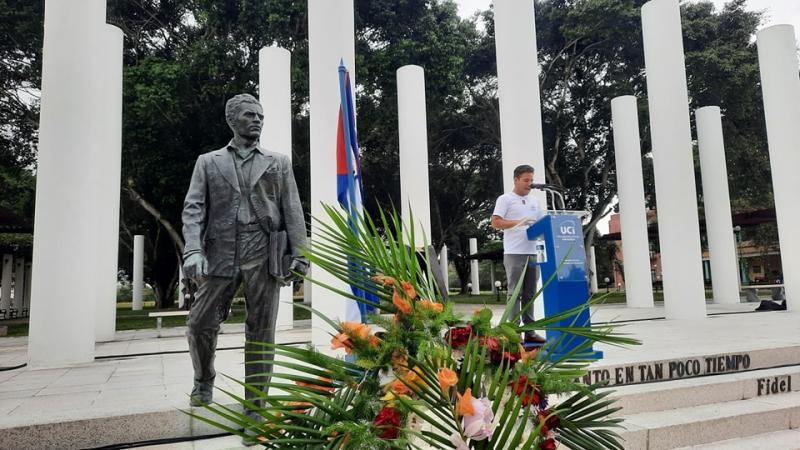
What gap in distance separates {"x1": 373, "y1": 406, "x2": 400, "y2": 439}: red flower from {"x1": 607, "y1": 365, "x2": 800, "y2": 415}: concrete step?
303 centimetres

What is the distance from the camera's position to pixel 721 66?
51.9 ft

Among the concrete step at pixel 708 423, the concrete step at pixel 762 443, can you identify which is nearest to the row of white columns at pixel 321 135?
the concrete step at pixel 708 423

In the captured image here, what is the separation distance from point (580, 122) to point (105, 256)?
54.7 feet

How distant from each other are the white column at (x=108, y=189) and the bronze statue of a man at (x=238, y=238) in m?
6.33

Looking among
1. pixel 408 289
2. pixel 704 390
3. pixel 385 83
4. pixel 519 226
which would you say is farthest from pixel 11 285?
pixel 408 289

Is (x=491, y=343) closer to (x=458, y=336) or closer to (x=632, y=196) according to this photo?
(x=458, y=336)

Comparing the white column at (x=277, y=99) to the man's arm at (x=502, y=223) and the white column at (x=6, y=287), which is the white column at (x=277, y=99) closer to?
the man's arm at (x=502, y=223)

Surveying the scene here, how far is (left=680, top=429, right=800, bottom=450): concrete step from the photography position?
10.7 ft

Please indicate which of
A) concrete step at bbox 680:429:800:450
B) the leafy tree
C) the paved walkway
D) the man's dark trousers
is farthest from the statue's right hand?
the leafy tree

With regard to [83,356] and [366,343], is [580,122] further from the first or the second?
[366,343]

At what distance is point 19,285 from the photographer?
23859 mm

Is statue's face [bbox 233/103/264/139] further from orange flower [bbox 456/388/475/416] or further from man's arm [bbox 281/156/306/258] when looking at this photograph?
orange flower [bbox 456/388/475/416]

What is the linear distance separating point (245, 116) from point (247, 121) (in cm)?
3

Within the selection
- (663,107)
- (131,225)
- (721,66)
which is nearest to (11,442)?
(663,107)
